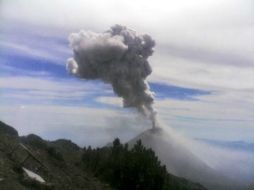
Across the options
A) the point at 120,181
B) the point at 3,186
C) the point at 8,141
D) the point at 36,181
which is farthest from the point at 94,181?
the point at 3,186

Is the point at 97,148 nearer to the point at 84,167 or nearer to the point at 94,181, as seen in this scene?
the point at 84,167

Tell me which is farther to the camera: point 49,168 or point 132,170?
point 132,170

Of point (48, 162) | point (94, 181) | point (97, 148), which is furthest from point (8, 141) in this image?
point (97, 148)

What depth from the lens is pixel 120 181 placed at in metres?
34.7

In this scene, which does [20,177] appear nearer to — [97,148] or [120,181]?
[120,181]

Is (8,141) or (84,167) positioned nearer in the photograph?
(8,141)

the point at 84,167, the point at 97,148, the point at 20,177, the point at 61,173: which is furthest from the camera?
the point at 97,148

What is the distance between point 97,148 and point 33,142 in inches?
348

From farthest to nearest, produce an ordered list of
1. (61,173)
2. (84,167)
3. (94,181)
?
(84,167)
(94,181)
(61,173)

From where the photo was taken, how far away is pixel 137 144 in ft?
126

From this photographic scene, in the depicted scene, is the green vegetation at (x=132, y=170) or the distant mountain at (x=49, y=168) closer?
the distant mountain at (x=49, y=168)

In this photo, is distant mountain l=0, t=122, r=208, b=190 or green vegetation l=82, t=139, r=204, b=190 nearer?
distant mountain l=0, t=122, r=208, b=190

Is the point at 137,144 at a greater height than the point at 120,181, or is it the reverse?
the point at 137,144

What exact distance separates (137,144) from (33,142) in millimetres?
7297
